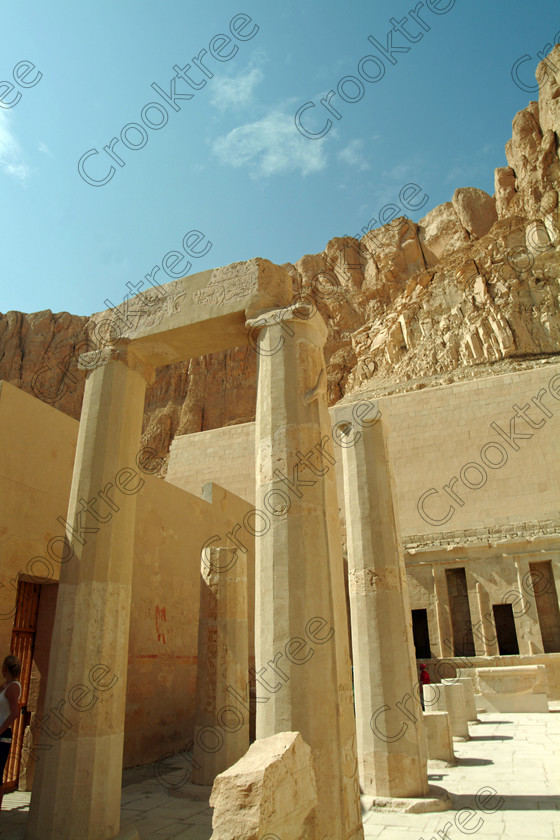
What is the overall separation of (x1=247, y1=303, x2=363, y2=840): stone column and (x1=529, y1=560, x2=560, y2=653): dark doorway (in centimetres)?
1181

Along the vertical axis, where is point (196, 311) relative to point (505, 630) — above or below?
above

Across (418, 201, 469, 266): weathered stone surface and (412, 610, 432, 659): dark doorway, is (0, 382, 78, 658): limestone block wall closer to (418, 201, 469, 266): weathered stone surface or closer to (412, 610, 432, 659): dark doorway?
(412, 610, 432, 659): dark doorway

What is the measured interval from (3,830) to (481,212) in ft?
138

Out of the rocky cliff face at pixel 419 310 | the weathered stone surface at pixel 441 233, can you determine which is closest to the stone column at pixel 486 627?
the rocky cliff face at pixel 419 310

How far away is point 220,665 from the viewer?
8.03m

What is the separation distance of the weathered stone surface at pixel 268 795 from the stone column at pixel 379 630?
301 cm

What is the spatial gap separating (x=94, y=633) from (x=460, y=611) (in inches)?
513

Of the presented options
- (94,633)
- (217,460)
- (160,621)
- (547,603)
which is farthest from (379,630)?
(217,460)

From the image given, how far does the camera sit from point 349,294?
140 feet

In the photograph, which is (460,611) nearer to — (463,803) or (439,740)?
(439,740)

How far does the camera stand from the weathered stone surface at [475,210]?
39250mm

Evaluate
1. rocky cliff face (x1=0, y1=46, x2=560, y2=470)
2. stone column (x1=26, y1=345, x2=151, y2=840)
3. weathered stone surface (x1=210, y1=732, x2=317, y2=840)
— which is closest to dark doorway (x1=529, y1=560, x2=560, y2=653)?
stone column (x1=26, y1=345, x2=151, y2=840)

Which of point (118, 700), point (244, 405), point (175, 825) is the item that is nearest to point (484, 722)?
point (175, 825)

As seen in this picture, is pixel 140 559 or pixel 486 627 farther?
pixel 486 627
